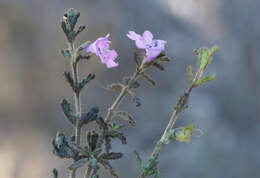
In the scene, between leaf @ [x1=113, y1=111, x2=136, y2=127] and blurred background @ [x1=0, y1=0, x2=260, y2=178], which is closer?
leaf @ [x1=113, y1=111, x2=136, y2=127]

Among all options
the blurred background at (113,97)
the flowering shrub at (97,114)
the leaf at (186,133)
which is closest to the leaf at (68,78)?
the flowering shrub at (97,114)

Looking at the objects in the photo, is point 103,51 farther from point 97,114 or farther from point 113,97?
point 113,97

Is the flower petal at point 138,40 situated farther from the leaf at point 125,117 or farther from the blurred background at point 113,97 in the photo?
the blurred background at point 113,97

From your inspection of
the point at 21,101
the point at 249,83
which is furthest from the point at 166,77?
the point at 21,101

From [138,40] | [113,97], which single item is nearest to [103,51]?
[138,40]

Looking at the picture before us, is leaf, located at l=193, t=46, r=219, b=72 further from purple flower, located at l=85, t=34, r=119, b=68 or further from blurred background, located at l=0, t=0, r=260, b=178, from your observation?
blurred background, located at l=0, t=0, r=260, b=178

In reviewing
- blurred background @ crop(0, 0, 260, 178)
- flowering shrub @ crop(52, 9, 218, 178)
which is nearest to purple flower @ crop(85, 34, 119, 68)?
flowering shrub @ crop(52, 9, 218, 178)

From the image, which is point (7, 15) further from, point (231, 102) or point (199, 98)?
point (231, 102)
